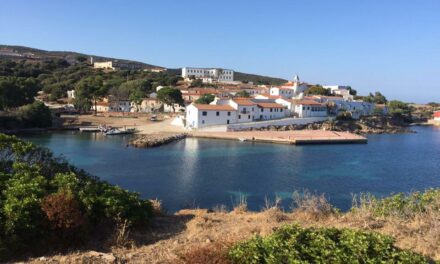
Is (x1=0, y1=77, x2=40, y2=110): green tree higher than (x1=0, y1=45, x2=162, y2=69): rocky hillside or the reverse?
the reverse

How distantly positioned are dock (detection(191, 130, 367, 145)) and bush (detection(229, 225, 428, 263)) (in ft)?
139

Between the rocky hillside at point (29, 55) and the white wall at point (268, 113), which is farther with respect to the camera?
the rocky hillside at point (29, 55)

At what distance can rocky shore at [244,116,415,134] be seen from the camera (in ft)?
199

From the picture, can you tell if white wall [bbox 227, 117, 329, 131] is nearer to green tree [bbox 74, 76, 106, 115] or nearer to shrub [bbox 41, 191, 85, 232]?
green tree [bbox 74, 76, 106, 115]

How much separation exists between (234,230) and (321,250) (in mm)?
3199

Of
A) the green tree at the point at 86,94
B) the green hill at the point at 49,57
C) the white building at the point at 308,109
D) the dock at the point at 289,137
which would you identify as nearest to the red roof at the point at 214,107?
the dock at the point at 289,137

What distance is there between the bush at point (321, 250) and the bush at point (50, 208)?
11.4 ft

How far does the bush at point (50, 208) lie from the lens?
7.18 metres

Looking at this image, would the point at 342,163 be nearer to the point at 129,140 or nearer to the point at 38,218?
the point at 129,140

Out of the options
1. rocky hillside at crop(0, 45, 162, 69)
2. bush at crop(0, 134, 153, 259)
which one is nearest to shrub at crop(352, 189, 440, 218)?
bush at crop(0, 134, 153, 259)

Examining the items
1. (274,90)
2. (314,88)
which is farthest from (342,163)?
(314,88)

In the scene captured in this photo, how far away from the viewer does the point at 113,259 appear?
272 inches

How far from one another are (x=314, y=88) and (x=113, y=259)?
90834 mm

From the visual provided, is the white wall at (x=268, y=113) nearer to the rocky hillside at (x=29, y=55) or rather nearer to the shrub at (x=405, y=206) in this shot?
the shrub at (x=405, y=206)
